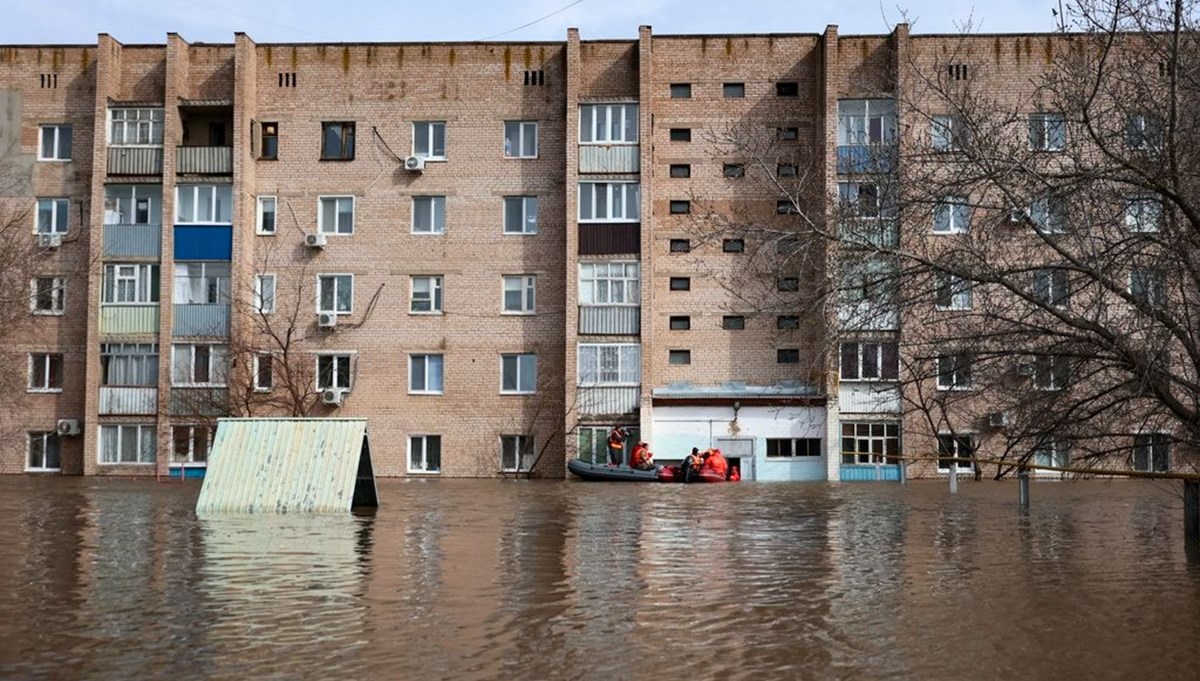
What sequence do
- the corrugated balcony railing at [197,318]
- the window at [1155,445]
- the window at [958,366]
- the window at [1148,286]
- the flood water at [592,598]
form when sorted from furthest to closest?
the corrugated balcony railing at [197,318]
the window at [1155,445]
the window at [958,366]
the window at [1148,286]
the flood water at [592,598]

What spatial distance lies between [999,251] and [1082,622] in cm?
511

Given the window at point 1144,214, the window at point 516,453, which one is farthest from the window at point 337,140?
the window at point 1144,214

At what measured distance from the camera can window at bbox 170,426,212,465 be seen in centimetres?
4350

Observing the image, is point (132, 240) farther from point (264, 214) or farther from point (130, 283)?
point (264, 214)

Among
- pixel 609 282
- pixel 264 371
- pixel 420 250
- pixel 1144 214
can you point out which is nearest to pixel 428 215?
pixel 420 250

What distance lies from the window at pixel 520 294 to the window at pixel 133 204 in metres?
11.4

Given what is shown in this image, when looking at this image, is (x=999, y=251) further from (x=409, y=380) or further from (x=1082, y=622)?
(x=409, y=380)

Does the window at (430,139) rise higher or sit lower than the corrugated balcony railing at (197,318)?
higher

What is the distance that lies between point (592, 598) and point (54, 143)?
38406 millimetres

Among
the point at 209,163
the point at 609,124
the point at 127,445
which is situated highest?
the point at 609,124

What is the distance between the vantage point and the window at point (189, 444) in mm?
43500

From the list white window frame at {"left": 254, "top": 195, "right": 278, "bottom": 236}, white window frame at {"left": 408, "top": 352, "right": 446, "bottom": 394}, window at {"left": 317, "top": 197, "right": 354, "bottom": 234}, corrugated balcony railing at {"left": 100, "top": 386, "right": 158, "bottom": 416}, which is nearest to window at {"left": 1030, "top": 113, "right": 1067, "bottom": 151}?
white window frame at {"left": 408, "top": 352, "right": 446, "bottom": 394}

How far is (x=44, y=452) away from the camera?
44312 millimetres

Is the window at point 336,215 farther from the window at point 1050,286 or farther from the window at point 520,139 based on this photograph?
the window at point 1050,286
